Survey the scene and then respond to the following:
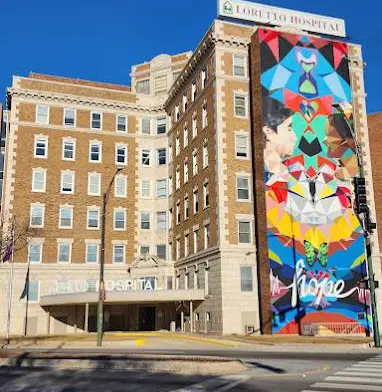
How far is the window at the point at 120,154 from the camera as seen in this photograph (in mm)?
57375

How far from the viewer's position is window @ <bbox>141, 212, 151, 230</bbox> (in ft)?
185

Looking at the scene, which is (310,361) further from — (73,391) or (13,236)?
(13,236)

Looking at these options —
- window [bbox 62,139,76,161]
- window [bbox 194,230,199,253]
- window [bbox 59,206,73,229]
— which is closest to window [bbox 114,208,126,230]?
window [bbox 59,206,73,229]

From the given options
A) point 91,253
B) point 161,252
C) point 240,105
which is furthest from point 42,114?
point 240,105

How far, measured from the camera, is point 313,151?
42.1 m

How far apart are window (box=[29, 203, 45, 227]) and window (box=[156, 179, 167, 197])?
485 inches

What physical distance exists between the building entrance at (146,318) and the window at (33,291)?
10233 mm

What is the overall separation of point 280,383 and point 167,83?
62.2m

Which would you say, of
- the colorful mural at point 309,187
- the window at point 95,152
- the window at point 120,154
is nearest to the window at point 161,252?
the window at point 120,154

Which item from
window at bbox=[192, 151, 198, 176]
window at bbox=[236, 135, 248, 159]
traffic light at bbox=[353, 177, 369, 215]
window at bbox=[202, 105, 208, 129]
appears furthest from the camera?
window at bbox=[192, 151, 198, 176]

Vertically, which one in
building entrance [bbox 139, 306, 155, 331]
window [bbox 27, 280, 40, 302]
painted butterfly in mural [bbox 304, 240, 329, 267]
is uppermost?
painted butterfly in mural [bbox 304, 240, 329, 267]

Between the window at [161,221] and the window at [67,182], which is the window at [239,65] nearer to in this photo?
the window at [161,221]

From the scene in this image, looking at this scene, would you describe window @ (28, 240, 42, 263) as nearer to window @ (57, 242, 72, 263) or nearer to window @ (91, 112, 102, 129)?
window @ (57, 242, 72, 263)

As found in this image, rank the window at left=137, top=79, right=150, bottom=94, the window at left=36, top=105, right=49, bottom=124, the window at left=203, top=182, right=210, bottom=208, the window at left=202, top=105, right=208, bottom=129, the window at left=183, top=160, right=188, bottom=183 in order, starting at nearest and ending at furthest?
1. the window at left=203, top=182, right=210, bottom=208
2. the window at left=202, top=105, right=208, bottom=129
3. the window at left=183, top=160, right=188, bottom=183
4. the window at left=36, top=105, right=49, bottom=124
5. the window at left=137, top=79, right=150, bottom=94
